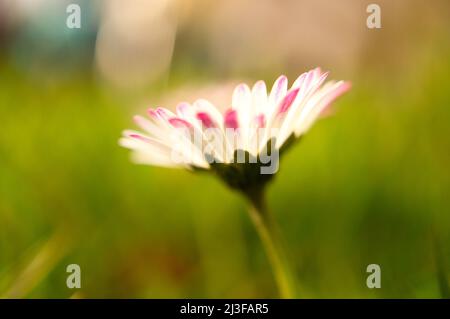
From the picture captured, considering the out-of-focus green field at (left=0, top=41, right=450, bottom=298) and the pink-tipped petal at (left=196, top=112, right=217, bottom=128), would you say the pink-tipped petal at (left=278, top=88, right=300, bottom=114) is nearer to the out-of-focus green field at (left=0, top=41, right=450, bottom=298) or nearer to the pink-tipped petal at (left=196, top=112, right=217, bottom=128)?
the pink-tipped petal at (left=196, top=112, right=217, bottom=128)

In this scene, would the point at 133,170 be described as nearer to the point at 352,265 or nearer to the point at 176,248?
the point at 176,248

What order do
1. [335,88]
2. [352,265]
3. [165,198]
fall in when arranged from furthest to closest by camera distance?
[165,198] → [352,265] → [335,88]

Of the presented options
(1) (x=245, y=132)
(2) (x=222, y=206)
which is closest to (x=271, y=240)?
(1) (x=245, y=132)

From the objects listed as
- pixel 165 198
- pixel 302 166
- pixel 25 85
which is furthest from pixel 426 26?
pixel 25 85

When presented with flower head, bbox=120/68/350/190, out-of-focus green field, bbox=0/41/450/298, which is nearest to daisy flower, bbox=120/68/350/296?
flower head, bbox=120/68/350/190

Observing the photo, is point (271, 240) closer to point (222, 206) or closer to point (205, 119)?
point (205, 119)

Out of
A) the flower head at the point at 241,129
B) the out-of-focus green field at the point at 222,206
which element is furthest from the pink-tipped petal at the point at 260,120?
the out-of-focus green field at the point at 222,206
